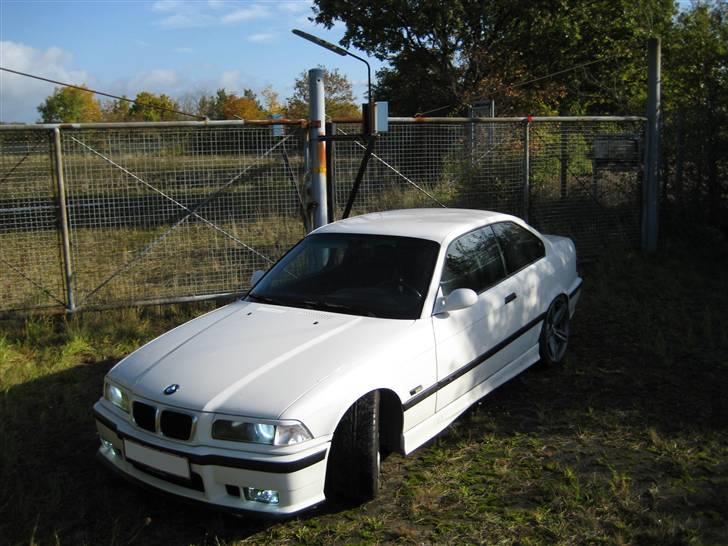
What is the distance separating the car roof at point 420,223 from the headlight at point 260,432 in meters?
1.91

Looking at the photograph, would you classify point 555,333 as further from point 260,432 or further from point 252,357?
point 260,432

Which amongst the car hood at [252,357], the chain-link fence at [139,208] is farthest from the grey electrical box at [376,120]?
the car hood at [252,357]

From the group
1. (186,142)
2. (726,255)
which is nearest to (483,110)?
(726,255)

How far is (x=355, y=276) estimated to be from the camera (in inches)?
187

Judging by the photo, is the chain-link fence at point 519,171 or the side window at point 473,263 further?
the chain-link fence at point 519,171

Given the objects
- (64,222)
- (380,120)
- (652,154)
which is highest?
(380,120)

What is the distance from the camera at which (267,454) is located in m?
3.29

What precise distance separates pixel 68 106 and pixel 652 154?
285 feet

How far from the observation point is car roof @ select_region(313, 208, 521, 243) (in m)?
4.89

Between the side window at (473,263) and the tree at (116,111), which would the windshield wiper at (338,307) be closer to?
the side window at (473,263)

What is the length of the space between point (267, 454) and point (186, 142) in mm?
5127

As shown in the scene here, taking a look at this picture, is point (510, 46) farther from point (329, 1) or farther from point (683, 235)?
point (683, 235)

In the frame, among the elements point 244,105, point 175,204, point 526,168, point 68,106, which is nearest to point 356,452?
point 175,204

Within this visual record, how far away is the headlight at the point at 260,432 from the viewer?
10.8 feet
